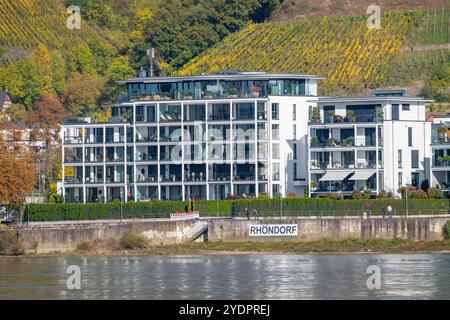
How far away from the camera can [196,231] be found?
135625 millimetres

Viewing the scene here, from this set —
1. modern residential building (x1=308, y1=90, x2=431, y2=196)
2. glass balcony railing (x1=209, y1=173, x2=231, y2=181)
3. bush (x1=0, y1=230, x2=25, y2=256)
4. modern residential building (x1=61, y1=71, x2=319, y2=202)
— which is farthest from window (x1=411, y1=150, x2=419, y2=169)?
bush (x1=0, y1=230, x2=25, y2=256)

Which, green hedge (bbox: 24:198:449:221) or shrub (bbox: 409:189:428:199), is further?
shrub (bbox: 409:189:428:199)

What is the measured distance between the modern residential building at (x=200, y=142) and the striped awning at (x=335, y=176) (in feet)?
14.0

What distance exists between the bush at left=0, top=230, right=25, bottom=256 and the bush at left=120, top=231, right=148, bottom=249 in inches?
298

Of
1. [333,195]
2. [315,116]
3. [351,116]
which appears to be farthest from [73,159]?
[333,195]

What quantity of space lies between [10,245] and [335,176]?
3225cm

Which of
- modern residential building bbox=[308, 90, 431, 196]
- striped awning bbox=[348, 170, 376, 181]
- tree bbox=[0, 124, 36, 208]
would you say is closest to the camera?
tree bbox=[0, 124, 36, 208]

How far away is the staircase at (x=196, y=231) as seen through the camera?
135 metres

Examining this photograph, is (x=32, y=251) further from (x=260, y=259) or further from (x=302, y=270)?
(x=302, y=270)

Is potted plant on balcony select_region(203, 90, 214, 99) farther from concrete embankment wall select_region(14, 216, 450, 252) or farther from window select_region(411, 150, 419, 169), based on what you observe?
concrete embankment wall select_region(14, 216, 450, 252)

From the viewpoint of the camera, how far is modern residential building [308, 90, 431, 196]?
5920 inches

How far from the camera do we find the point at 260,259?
4892 inches

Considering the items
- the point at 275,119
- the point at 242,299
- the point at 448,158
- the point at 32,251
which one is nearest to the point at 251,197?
the point at 275,119

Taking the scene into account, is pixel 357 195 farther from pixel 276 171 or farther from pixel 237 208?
pixel 276 171
